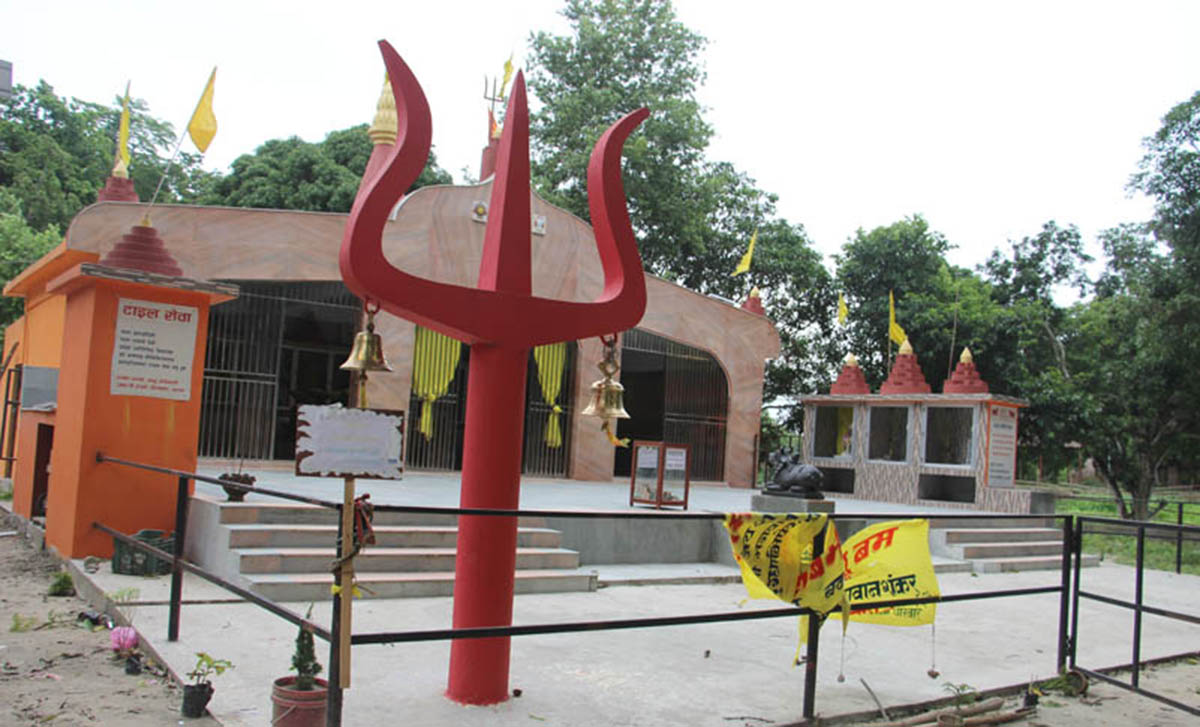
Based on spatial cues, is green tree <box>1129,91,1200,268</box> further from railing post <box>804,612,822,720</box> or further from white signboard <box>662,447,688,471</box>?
railing post <box>804,612,822,720</box>

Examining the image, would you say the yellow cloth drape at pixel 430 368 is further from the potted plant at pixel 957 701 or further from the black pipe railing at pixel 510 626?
the potted plant at pixel 957 701

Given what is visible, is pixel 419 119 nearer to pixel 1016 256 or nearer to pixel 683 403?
pixel 683 403

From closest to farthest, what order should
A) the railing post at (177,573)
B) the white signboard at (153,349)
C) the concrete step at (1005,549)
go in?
the railing post at (177,573)
the white signboard at (153,349)
the concrete step at (1005,549)

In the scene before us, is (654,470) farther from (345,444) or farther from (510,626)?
(345,444)

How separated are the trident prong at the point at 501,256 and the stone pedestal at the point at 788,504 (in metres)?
6.84

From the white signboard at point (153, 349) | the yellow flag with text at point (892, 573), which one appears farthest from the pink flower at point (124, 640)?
the yellow flag with text at point (892, 573)

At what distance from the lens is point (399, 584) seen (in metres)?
7.34

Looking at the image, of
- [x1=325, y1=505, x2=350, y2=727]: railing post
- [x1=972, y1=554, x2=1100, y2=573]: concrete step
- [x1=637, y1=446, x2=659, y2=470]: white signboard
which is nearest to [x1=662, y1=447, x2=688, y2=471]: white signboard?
[x1=637, y1=446, x2=659, y2=470]: white signboard

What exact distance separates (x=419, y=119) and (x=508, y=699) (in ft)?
9.59

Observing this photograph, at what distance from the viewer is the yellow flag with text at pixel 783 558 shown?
472 cm

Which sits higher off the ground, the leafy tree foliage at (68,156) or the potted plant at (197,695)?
the leafy tree foliage at (68,156)

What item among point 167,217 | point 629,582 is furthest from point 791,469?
point 167,217

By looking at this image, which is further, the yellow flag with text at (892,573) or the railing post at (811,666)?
the yellow flag with text at (892,573)

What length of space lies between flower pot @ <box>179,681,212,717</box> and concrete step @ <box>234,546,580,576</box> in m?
2.62
